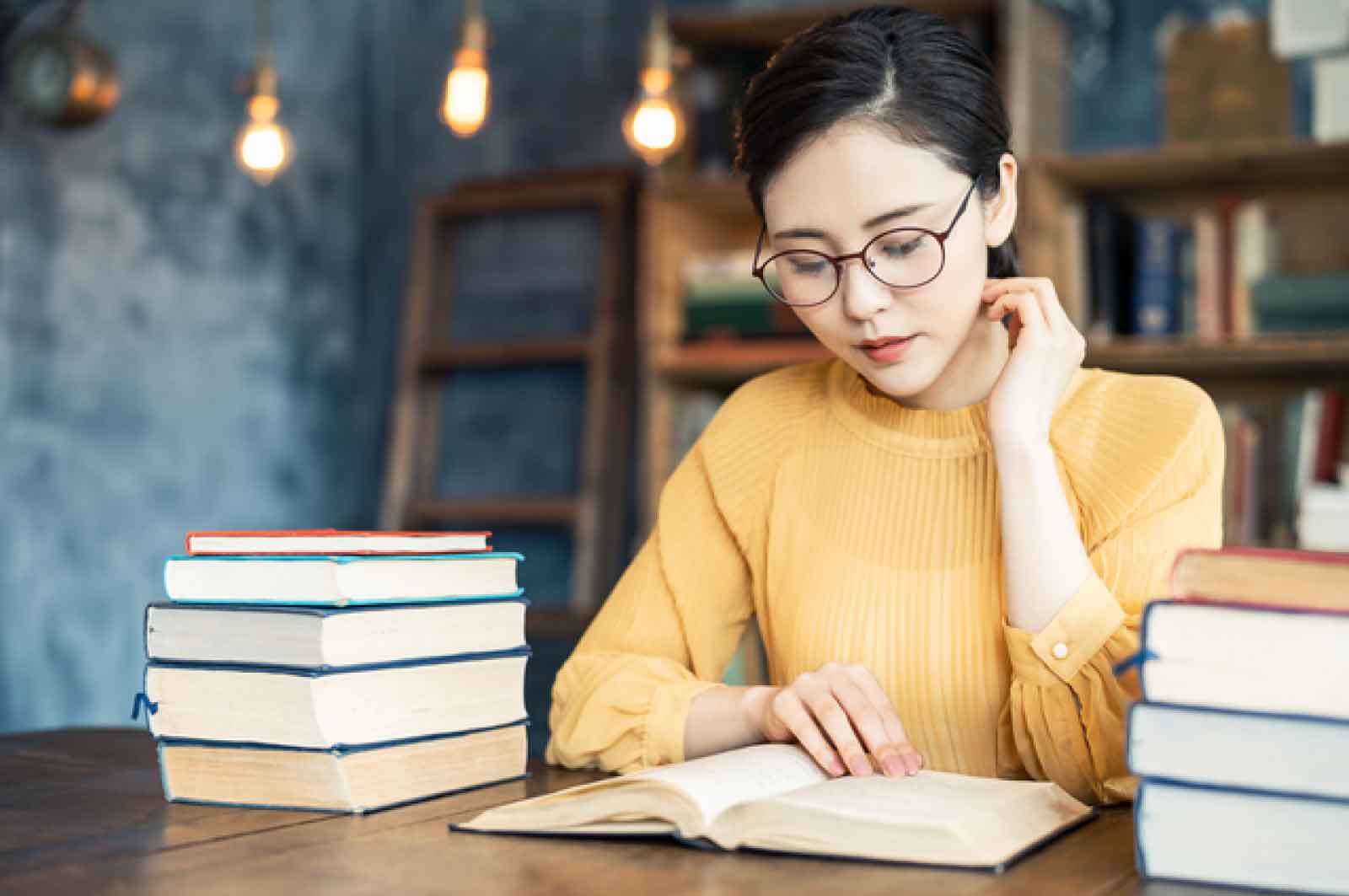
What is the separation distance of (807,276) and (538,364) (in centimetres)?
289

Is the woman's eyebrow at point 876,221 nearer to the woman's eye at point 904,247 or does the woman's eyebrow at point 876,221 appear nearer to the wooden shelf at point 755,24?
the woman's eye at point 904,247

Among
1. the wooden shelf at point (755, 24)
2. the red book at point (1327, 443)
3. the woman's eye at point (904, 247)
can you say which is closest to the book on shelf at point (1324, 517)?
the red book at point (1327, 443)

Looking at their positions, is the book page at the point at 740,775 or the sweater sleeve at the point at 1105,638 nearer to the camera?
the book page at the point at 740,775

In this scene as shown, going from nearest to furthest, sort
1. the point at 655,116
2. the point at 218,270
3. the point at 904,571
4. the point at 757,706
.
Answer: the point at 757,706 < the point at 904,571 < the point at 655,116 < the point at 218,270

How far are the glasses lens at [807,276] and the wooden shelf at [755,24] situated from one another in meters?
2.16

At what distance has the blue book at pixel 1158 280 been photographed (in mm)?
3207

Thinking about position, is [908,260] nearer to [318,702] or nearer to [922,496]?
[922,496]

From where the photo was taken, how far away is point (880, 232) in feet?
4.47

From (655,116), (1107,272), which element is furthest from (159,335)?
(1107,272)

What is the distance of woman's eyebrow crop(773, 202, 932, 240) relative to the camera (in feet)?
4.45

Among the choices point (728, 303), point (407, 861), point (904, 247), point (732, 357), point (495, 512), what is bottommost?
point (407, 861)

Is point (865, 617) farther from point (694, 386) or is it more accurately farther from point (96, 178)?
point (96, 178)

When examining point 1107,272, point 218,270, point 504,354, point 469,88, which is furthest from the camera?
point 504,354

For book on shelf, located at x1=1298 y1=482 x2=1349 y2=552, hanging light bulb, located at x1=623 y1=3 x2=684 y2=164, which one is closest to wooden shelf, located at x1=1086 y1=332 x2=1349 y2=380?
book on shelf, located at x1=1298 y1=482 x2=1349 y2=552
